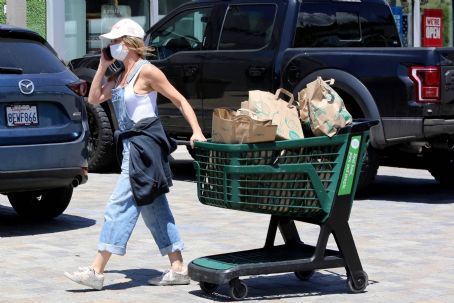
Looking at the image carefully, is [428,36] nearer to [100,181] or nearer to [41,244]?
[100,181]

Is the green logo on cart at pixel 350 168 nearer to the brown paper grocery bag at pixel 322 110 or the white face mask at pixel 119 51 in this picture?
the brown paper grocery bag at pixel 322 110

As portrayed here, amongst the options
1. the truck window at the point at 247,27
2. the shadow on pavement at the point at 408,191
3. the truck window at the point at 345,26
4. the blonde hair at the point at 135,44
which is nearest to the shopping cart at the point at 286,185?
the blonde hair at the point at 135,44

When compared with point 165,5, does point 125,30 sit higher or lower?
higher

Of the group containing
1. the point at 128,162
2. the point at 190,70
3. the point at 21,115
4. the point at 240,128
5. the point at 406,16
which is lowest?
the point at 406,16

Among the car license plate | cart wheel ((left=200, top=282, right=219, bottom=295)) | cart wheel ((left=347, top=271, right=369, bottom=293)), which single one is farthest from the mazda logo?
cart wheel ((left=347, top=271, right=369, bottom=293))

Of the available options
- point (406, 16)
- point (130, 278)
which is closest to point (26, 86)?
point (130, 278)

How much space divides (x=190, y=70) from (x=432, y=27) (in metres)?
11.0

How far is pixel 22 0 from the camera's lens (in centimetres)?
1853

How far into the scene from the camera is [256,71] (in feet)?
40.2

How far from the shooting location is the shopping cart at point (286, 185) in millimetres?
6805

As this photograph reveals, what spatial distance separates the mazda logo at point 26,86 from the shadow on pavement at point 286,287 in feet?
8.56

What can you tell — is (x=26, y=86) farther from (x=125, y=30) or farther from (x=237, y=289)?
(x=237, y=289)

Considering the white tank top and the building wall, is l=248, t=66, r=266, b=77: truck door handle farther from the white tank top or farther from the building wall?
the building wall

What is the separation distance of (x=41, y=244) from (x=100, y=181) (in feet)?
13.9
